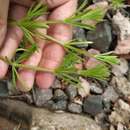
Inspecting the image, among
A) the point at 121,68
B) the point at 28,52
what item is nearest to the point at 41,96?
the point at 121,68

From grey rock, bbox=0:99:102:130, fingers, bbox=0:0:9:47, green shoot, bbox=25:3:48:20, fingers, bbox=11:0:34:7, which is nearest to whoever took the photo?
fingers, bbox=0:0:9:47

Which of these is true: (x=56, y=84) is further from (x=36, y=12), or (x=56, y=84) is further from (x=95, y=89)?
(x=36, y=12)

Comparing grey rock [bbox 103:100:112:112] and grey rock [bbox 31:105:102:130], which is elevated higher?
grey rock [bbox 103:100:112:112]

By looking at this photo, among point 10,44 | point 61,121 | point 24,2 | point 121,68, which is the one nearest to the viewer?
point 10,44

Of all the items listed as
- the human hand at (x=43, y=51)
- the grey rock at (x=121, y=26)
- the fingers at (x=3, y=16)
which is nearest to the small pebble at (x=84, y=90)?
the grey rock at (x=121, y=26)

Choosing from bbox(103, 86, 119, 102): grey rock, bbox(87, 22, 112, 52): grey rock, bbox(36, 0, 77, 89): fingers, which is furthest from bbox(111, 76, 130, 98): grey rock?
bbox(36, 0, 77, 89): fingers

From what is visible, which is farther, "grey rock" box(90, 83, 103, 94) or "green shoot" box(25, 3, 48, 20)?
"grey rock" box(90, 83, 103, 94)

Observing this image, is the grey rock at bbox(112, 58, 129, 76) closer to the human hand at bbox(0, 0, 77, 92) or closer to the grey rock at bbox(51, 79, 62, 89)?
the grey rock at bbox(51, 79, 62, 89)

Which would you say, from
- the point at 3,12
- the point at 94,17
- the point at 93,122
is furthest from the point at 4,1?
the point at 93,122
